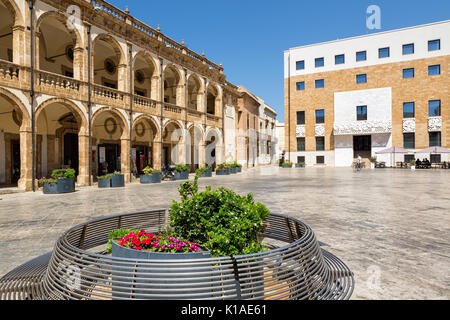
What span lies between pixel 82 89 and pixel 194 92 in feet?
46.8

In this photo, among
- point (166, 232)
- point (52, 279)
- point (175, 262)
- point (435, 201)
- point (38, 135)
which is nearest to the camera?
point (175, 262)

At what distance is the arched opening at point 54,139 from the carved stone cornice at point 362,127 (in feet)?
110

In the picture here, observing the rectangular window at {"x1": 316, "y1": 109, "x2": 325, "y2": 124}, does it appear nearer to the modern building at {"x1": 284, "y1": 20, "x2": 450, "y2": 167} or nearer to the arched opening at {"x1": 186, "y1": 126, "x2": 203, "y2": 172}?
the modern building at {"x1": 284, "y1": 20, "x2": 450, "y2": 167}

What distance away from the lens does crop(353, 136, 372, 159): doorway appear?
129 feet

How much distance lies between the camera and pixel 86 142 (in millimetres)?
15820

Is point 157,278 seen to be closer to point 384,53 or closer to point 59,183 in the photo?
point 59,183

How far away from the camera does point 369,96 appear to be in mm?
38281

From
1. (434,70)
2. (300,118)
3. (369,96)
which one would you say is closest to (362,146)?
(369,96)

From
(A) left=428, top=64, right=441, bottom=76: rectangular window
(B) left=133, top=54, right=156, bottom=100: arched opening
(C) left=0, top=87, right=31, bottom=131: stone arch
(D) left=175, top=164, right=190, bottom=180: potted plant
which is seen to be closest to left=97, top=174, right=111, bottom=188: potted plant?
(C) left=0, top=87, right=31, bottom=131: stone arch

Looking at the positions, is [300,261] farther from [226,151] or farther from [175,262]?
[226,151]

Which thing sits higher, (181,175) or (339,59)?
(339,59)

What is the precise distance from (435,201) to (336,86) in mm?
34124

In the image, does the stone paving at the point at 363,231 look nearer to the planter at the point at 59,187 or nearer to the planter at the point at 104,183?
the planter at the point at 59,187
